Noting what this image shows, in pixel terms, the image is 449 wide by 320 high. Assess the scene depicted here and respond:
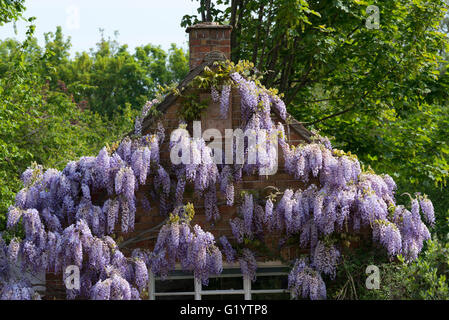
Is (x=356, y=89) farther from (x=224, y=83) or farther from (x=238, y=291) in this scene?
(x=238, y=291)

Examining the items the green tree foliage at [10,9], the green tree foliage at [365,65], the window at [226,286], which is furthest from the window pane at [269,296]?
the green tree foliage at [10,9]

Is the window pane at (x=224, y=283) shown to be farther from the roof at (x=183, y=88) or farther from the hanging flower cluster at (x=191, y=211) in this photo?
the roof at (x=183, y=88)

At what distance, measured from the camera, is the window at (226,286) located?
816cm

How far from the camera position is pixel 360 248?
806 centimetres

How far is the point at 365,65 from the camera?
13.3 meters

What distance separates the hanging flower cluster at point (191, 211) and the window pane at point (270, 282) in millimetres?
210

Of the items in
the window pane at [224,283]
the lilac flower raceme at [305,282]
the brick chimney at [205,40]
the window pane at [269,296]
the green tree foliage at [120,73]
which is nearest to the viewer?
the lilac flower raceme at [305,282]

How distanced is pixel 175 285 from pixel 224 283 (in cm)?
66

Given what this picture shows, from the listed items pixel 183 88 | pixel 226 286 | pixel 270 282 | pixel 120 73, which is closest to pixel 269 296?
pixel 270 282

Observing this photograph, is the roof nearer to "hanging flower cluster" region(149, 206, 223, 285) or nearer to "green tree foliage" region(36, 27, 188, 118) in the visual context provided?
"hanging flower cluster" region(149, 206, 223, 285)

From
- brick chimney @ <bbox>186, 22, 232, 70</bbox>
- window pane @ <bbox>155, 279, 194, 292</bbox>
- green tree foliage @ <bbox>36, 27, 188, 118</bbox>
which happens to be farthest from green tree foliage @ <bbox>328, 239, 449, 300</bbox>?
green tree foliage @ <bbox>36, 27, 188, 118</bbox>

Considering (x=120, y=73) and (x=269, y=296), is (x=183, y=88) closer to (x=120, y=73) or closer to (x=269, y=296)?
(x=269, y=296)

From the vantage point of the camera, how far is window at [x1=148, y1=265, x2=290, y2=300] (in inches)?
321

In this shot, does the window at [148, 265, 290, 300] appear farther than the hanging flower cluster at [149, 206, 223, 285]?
Yes
